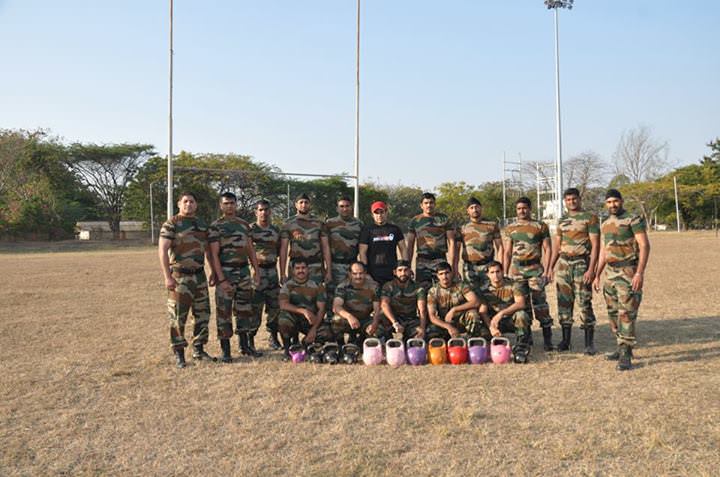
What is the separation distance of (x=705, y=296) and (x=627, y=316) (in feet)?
21.1

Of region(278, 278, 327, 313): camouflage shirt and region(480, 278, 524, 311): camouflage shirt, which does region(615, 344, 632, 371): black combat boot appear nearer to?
region(480, 278, 524, 311): camouflage shirt

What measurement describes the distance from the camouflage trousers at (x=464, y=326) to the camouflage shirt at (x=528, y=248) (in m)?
0.72

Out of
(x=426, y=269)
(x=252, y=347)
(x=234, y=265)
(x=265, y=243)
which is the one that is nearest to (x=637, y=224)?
(x=426, y=269)

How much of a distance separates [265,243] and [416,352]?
230cm

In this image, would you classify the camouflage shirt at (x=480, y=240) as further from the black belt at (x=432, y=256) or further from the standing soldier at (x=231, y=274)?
the standing soldier at (x=231, y=274)

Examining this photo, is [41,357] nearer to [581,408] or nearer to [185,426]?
[185,426]

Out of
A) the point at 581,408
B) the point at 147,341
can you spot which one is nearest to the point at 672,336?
the point at 581,408

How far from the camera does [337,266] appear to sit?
7141 mm

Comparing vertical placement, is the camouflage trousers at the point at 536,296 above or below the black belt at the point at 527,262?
below

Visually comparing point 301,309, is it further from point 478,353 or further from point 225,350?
point 478,353

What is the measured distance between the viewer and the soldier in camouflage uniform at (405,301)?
6.63 meters

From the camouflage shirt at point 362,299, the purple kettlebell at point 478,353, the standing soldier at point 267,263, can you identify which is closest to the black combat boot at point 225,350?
the standing soldier at point 267,263

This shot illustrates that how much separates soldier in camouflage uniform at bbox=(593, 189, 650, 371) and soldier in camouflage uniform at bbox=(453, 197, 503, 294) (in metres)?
1.26

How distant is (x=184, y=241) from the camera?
619cm
